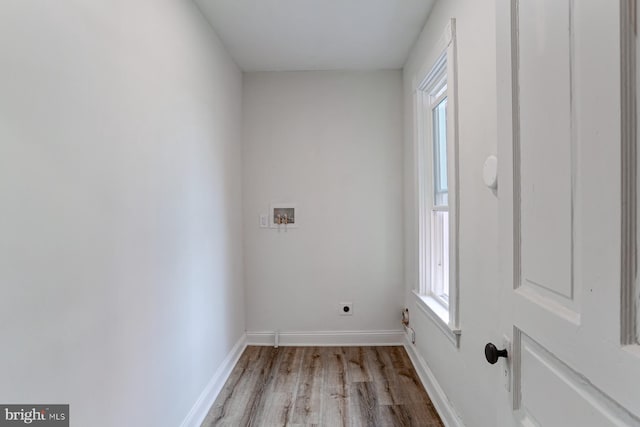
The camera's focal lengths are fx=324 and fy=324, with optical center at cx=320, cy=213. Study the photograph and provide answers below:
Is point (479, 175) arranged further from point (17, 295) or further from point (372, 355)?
point (372, 355)

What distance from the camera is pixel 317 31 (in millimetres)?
2361

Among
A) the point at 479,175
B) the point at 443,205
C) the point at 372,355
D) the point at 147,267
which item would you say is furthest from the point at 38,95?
the point at 372,355

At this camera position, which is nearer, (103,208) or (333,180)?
(103,208)

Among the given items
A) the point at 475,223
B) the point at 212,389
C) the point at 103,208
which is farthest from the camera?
the point at 212,389

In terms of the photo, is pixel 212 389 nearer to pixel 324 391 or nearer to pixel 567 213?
pixel 324 391

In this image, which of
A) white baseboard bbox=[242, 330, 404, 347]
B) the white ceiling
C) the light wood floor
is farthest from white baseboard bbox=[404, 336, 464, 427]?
the white ceiling

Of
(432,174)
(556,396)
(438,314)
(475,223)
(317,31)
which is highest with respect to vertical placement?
(317,31)

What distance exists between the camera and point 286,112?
3027mm

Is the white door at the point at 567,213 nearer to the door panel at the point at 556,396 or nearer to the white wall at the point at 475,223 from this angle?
the door panel at the point at 556,396

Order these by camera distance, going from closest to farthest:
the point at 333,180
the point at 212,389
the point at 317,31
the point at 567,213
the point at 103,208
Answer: the point at 567,213 < the point at 103,208 < the point at 212,389 < the point at 317,31 < the point at 333,180

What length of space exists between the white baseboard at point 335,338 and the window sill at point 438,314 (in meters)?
0.66

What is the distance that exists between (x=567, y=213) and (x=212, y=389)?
2.28 metres

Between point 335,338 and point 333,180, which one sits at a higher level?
point 333,180

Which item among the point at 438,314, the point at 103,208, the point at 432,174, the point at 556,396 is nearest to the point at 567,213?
the point at 556,396
